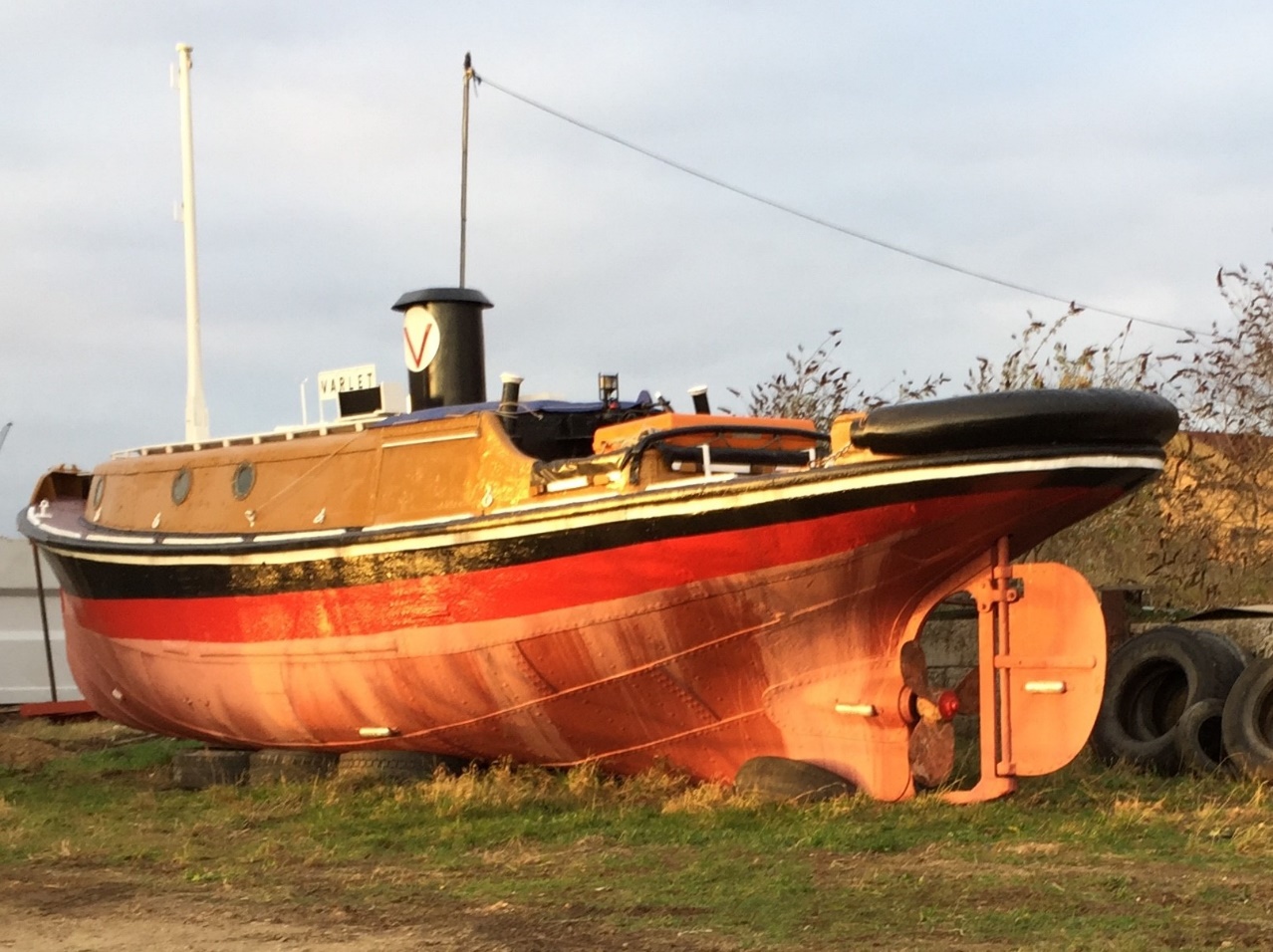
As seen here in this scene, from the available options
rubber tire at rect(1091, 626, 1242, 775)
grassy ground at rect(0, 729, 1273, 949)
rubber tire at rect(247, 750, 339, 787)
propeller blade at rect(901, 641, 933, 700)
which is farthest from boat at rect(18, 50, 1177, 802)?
rubber tire at rect(1091, 626, 1242, 775)

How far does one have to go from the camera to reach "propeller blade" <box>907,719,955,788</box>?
9125mm

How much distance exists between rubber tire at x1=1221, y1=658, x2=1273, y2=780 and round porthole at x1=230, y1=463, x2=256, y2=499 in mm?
6891

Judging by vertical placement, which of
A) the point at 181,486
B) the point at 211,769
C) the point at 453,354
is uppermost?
the point at 453,354

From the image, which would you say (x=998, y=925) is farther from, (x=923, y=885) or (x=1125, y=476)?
(x=1125, y=476)

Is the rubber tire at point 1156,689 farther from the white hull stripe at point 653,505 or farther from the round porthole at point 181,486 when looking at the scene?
the round porthole at point 181,486

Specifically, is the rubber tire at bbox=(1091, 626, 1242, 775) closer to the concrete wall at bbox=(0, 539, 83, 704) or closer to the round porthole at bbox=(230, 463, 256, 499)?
the round porthole at bbox=(230, 463, 256, 499)

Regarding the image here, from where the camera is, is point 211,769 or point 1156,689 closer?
point 1156,689

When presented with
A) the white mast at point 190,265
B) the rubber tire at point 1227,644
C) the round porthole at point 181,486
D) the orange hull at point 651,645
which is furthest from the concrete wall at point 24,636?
the rubber tire at point 1227,644

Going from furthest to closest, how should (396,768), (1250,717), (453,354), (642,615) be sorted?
1. (453,354)
2. (396,768)
3. (1250,717)
4. (642,615)

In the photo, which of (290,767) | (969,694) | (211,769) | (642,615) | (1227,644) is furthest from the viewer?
(211,769)

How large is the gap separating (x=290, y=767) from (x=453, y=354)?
3356 mm

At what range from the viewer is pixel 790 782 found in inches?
359

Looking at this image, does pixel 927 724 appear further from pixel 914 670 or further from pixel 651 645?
pixel 651 645

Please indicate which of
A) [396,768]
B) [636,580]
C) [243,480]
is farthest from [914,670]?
[243,480]
